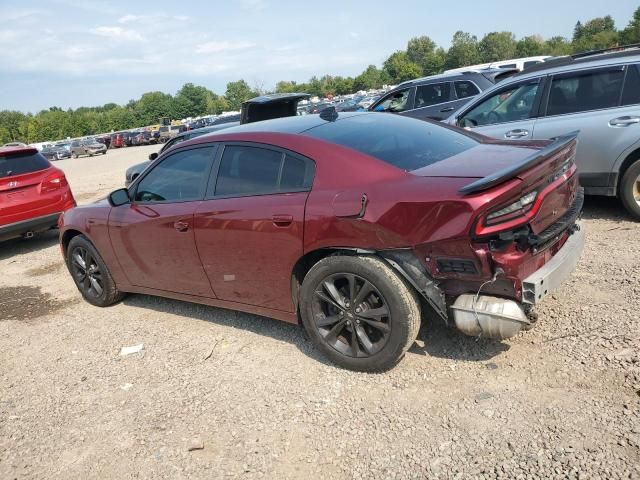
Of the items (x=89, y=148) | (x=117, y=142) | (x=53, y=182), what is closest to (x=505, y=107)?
(x=53, y=182)

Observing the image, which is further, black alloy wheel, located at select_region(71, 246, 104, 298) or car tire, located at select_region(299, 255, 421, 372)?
black alloy wheel, located at select_region(71, 246, 104, 298)

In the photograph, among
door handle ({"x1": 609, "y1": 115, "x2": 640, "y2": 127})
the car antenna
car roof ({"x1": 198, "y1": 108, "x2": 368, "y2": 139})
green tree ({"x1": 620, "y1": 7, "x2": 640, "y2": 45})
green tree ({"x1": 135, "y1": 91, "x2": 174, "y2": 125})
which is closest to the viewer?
car roof ({"x1": 198, "y1": 108, "x2": 368, "y2": 139})

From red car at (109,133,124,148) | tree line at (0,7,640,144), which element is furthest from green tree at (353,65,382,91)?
red car at (109,133,124,148)

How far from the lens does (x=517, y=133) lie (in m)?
6.19

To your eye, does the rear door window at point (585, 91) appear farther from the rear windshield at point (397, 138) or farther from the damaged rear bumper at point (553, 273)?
the damaged rear bumper at point (553, 273)

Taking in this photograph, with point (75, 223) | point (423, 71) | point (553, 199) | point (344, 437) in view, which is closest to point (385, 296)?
point (344, 437)

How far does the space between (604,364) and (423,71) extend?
138 m

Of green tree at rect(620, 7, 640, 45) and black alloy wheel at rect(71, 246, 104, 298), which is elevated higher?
black alloy wheel at rect(71, 246, 104, 298)

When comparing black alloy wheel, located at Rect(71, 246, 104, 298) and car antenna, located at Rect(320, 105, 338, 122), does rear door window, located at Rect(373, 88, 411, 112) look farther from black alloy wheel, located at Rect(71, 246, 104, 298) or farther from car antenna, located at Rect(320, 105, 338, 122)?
black alloy wheel, located at Rect(71, 246, 104, 298)

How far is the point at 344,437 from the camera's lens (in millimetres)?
2861

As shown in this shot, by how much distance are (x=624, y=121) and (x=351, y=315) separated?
4035 millimetres

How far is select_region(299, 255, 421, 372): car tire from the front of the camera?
10.3 ft

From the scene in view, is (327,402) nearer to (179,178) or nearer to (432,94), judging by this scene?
(179,178)

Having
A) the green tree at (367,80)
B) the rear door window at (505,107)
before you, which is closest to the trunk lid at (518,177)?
the rear door window at (505,107)
